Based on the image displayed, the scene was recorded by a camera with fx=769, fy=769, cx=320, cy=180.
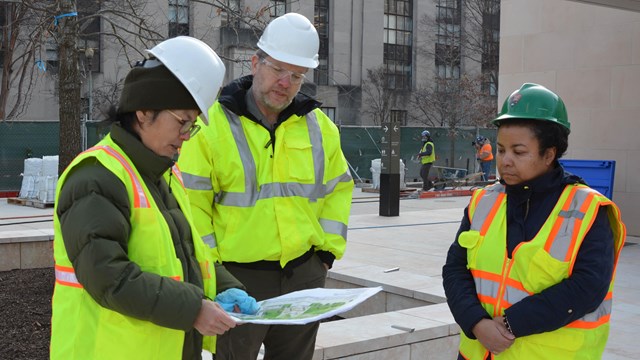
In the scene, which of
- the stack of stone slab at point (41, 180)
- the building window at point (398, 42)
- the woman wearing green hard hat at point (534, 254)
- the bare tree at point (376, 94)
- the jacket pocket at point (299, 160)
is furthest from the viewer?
the building window at point (398, 42)

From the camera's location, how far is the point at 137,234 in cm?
233

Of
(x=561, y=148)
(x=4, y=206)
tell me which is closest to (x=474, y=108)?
(x=4, y=206)

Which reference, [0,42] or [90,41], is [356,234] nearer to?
[0,42]

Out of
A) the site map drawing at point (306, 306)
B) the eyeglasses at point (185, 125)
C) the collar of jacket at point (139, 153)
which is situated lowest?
the site map drawing at point (306, 306)

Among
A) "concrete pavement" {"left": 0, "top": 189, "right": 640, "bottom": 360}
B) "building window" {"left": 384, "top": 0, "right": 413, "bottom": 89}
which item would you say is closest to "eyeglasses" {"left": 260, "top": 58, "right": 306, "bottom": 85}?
"concrete pavement" {"left": 0, "top": 189, "right": 640, "bottom": 360}

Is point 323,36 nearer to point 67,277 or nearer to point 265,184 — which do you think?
point 265,184

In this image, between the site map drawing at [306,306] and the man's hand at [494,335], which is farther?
the man's hand at [494,335]

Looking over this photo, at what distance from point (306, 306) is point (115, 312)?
719 mm

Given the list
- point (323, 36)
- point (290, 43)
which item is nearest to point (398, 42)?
point (323, 36)

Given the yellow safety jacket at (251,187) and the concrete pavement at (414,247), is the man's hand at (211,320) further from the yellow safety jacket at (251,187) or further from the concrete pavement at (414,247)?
the concrete pavement at (414,247)

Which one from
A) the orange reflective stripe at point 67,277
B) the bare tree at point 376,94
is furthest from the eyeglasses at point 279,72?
the bare tree at point 376,94

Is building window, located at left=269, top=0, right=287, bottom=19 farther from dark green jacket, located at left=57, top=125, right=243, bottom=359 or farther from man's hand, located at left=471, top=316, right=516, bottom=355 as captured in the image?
dark green jacket, located at left=57, top=125, right=243, bottom=359

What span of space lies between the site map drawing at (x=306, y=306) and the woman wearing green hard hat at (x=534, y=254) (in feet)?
1.53

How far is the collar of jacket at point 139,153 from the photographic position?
243 cm
